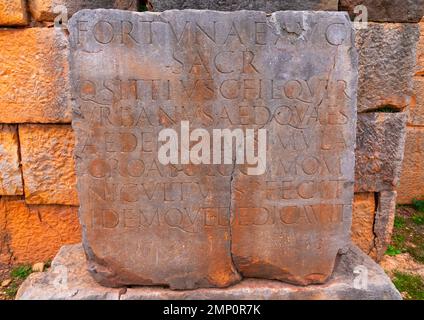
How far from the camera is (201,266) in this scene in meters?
1.97

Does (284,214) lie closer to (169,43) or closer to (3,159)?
(169,43)

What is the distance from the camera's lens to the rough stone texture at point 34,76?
2273 millimetres

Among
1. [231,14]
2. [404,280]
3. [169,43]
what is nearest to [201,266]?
[169,43]

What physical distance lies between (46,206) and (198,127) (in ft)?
4.62

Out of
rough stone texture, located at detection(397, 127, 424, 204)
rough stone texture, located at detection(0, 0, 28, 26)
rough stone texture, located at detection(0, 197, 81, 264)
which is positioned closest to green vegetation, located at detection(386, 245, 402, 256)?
rough stone texture, located at detection(397, 127, 424, 204)

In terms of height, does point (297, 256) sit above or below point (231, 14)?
below

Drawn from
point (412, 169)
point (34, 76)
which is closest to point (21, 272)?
point (34, 76)

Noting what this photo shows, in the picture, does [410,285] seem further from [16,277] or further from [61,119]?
[16,277]

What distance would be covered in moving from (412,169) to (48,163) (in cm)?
315

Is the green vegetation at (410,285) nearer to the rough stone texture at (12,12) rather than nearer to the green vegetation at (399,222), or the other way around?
the green vegetation at (399,222)

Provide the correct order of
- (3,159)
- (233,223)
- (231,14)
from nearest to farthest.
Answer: (231,14) < (233,223) < (3,159)

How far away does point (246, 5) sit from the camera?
2070 millimetres

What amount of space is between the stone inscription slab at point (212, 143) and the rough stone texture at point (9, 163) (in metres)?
0.86

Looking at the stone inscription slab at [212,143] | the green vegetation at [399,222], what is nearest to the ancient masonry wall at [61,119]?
the stone inscription slab at [212,143]
